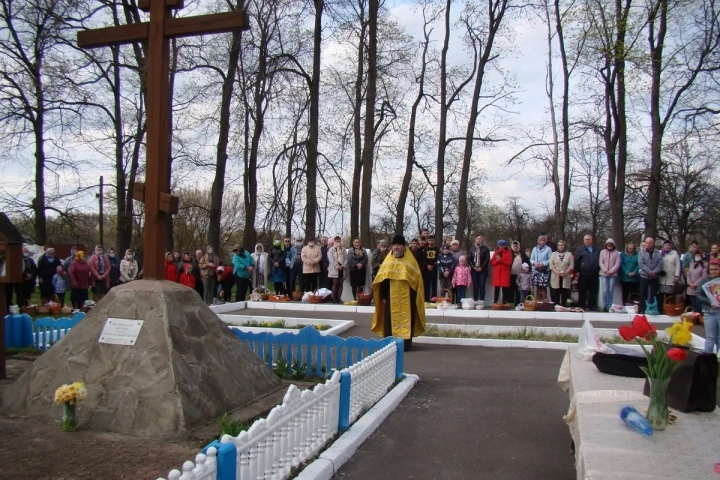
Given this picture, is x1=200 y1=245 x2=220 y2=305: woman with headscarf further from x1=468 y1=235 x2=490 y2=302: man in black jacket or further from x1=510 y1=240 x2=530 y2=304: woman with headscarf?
x1=510 y1=240 x2=530 y2=304: woman with headscarf

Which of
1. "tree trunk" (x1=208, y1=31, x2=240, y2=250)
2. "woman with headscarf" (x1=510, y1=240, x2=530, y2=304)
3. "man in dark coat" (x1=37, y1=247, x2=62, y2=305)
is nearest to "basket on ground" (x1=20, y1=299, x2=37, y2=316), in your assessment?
"man in dark coat" (x1=37, y1=247, x2=62, y2=305)

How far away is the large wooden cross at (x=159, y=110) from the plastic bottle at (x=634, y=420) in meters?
4.56

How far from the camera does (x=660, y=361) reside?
3.82m

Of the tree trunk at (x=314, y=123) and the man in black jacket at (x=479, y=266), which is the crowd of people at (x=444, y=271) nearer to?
the man in black jacket at (x=479, y=266)

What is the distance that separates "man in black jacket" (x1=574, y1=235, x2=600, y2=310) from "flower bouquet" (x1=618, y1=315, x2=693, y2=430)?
11156 mm

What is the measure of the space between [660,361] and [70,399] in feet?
15.2

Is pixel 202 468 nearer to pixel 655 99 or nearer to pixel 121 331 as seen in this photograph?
pixel 121 331

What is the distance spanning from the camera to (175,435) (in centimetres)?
530

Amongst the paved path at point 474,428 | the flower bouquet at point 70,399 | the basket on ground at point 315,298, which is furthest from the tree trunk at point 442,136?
the flower bouquet at point 70,399

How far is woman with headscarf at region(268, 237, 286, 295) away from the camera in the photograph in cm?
1769

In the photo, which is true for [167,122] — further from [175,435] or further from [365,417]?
[365,417]

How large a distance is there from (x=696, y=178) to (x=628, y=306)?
2748cm

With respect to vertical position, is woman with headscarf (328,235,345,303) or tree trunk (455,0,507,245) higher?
tree trunk (455,0,507,245)

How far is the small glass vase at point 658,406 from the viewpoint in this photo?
3.61 meters
